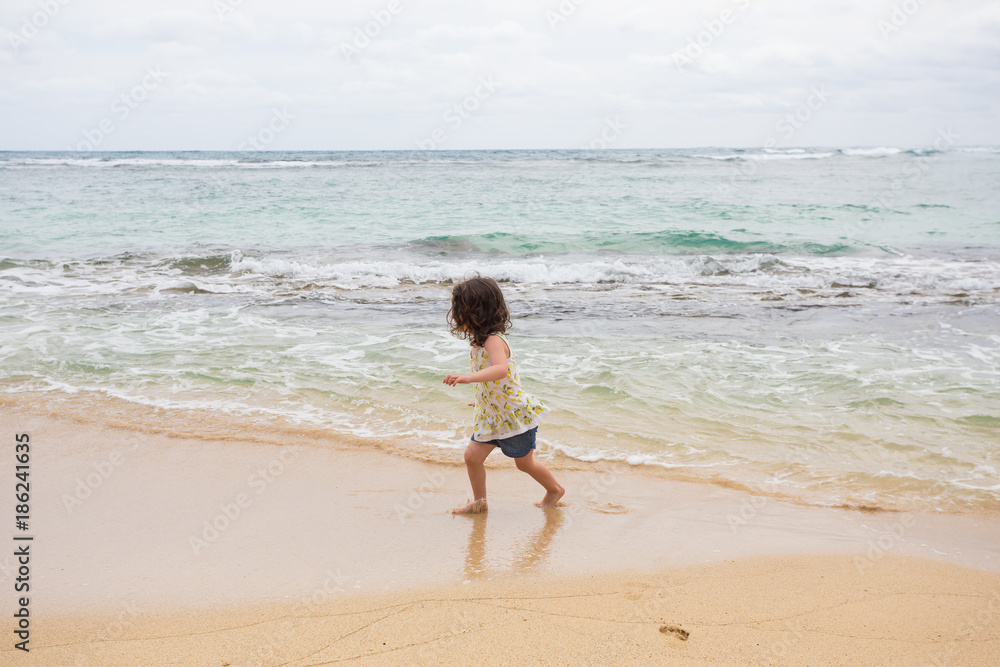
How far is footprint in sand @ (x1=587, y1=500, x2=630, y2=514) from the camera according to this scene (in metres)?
3.73

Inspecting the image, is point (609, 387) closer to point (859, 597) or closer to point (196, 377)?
point (859, 597)

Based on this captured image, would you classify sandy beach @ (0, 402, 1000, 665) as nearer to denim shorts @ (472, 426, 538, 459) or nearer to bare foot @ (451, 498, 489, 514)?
bare foot @ (451, 498, 489, 514)

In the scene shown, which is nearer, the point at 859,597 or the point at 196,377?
the point at 859,597

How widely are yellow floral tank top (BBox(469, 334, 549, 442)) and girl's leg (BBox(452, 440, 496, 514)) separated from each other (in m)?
0.06

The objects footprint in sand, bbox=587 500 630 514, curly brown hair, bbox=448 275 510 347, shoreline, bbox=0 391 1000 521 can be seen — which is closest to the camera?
curly brown hair, bbox=448 275 510 347

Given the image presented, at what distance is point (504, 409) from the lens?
363 cm

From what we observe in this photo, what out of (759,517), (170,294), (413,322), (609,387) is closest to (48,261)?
(170,294)

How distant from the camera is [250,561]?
309cm

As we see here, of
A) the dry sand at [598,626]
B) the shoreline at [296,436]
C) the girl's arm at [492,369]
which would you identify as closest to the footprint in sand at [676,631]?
the dry sand at [598,626]

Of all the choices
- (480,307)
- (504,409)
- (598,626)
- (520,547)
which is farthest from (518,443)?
(598,626)

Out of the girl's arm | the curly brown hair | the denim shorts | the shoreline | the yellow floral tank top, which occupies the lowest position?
the shoreline

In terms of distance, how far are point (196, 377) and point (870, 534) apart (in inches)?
210

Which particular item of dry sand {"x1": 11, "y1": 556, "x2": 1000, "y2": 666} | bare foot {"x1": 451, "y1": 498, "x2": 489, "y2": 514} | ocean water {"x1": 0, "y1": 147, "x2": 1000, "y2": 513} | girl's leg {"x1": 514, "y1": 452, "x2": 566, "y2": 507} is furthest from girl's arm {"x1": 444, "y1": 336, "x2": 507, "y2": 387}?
ocean water {"x1": 0, "y1": 147, "x2": 1000, "y2": 513}

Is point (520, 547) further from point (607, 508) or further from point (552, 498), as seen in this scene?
point (607, 508)
